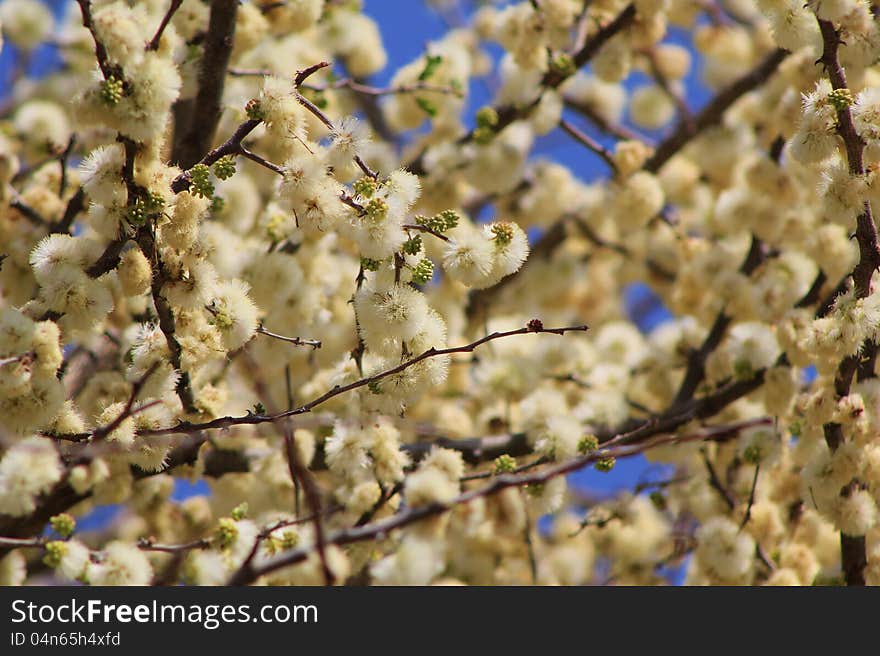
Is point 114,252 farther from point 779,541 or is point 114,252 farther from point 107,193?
point 779,541

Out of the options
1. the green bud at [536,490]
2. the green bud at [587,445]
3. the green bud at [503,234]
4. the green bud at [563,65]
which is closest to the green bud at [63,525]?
the green bud at [503,234]

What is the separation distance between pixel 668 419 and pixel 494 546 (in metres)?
1.86

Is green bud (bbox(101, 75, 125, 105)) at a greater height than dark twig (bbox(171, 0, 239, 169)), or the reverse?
dark twig (bbox(171, 0, 239, 169))

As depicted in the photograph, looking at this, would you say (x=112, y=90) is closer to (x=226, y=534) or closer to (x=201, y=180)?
(x=201, y=180)

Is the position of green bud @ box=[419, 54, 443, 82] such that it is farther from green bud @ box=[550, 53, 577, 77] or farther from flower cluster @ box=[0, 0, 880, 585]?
green bud @ box=[550, 53, 577, 77]

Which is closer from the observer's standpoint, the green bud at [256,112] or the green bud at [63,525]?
the green bud at [256,112]

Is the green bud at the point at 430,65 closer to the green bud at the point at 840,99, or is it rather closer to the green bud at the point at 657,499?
the green bud at the point at 840,99


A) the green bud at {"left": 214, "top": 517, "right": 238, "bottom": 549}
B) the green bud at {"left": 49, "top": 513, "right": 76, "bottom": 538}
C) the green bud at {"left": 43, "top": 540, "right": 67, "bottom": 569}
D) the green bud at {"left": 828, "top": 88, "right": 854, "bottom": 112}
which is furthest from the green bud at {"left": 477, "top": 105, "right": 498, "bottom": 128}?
the green bud at {"left": 43, "top": 540, "right": 67, "bottom": 569}

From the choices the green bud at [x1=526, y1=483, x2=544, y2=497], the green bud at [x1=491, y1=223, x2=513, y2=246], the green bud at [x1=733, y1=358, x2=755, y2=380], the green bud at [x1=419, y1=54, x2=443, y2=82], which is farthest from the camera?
the green bud at [x1=419, y1=54, x2=443, y2=82]

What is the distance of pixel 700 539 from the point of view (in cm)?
487

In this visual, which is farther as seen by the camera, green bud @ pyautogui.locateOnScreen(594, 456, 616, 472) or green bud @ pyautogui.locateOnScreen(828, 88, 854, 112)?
green bud @ pyautogui.locateOnScreen(594, 456, 616, 472)
